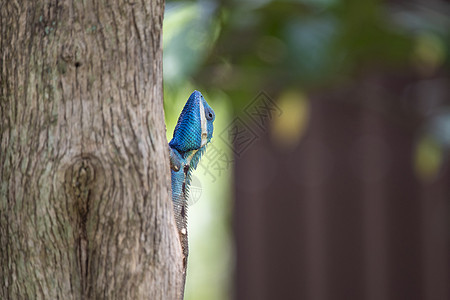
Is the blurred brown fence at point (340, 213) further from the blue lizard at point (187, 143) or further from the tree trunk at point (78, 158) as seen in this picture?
the tree trunk at point (78, 158)

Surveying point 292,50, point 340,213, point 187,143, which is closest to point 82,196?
point 187,143

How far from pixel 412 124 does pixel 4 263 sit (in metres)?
2.54

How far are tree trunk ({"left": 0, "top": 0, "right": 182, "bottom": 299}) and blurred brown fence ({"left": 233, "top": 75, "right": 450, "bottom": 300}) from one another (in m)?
2.95

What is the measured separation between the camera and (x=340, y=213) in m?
4.33

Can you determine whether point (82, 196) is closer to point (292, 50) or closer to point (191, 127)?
point (191, 127)

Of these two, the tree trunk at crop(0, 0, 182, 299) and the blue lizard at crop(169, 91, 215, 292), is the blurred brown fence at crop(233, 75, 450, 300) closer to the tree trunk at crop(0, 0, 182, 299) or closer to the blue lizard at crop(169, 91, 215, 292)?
the blue lizard at crop(169, 91, 215, 292)

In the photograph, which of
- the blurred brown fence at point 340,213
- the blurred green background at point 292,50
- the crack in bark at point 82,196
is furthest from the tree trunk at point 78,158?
the blurred brown fence at point 340,213

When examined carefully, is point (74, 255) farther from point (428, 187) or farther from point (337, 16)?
point (428, 187)

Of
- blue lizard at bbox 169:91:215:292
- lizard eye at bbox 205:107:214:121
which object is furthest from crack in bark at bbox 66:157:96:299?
lizard eye at bbox 205:107:214:121

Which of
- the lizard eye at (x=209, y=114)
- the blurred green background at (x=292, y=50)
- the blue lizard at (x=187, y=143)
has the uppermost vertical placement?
the blurred green background at (x=292, y=50)

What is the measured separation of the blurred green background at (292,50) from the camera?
9.32 feet

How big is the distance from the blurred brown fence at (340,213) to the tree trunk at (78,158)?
9.69 ft

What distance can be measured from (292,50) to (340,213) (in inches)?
66.8

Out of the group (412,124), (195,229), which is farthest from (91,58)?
(195,229)
